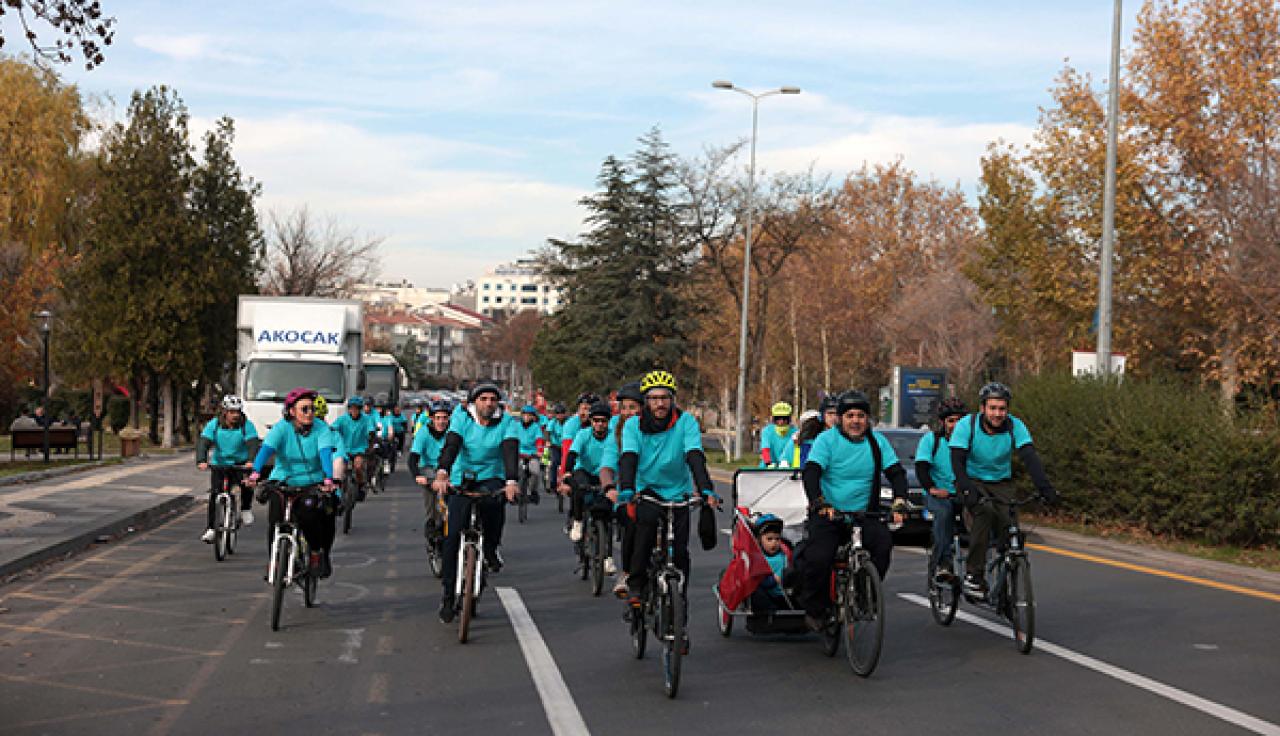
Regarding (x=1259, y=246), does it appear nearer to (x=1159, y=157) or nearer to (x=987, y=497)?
(x=1159, y=157)

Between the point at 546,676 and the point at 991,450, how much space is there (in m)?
3.88

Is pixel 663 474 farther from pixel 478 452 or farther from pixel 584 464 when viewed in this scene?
pixel 584 464

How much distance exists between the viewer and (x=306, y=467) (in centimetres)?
1103

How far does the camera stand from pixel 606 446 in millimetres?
9305

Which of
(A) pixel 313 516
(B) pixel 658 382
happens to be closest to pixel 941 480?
(B) pixel 658 382

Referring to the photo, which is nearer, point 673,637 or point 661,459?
point 673,637

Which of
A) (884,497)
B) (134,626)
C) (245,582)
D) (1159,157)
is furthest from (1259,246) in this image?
(134,626)

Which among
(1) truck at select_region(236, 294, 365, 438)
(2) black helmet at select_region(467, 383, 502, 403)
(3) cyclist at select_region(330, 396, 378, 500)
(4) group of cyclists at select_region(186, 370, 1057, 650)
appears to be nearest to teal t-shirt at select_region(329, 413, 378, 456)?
(3) cyclist at select_region(330, 396, 378, 500)

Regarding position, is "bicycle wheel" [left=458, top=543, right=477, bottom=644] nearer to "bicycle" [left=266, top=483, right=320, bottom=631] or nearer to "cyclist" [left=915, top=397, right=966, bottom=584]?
"bicycle" [left=266, top=483, right=320, bottom=631]

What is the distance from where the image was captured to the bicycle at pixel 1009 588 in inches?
371

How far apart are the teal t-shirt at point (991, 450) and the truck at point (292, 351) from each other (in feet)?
65.4

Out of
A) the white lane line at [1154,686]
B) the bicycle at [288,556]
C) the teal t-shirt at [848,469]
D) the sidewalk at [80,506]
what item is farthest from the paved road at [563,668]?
the sidewalk at [80,506]

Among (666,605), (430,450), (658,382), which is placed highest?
(658,382)

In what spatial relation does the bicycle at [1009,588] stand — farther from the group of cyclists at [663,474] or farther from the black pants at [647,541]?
the black pants at [647,541]
